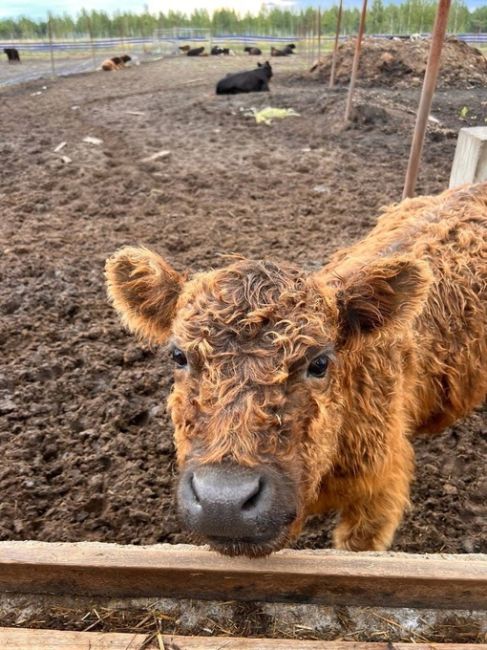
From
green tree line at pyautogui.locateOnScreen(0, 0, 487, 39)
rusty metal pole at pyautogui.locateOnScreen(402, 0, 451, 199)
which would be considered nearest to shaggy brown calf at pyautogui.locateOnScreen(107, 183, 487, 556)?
rusty metal pole at pyautogui.locateOnScreen(402, 0, 451, 199)

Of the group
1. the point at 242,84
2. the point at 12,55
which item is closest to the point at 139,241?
the point at 242,84

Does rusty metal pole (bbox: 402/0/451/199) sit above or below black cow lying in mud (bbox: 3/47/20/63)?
above

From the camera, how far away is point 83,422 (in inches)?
175

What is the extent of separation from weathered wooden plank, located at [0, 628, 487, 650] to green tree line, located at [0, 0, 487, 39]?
32622mm

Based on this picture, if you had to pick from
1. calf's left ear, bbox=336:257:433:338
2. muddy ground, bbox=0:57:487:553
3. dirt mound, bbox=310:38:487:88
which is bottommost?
muddy ground, bbox=0:57:487:553

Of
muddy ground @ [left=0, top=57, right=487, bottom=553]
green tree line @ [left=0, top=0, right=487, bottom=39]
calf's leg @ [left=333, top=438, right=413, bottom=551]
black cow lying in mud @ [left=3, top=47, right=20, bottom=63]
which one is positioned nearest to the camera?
calf's leg @ [left=333, top=438, right=413, bottom=551]

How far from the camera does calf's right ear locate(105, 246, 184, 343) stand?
2949mm

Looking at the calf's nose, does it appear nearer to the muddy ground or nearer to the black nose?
the black nose

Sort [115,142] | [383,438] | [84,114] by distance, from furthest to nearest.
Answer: [84,114]
[115,142]
[383,438]

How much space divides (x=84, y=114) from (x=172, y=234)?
9.93 m

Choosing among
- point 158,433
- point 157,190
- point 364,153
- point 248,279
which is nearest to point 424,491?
point 158,433

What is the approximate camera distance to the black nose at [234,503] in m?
1.96

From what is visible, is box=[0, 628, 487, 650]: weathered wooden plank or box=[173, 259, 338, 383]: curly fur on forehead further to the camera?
box=[173, 259, 338, 383]: curly fur on forehead

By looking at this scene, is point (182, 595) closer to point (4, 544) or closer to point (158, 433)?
point (4, 544)
